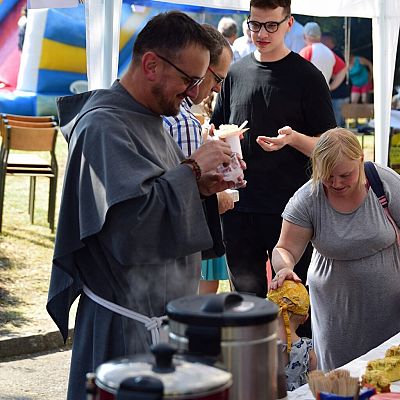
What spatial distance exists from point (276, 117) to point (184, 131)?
3.05 ft

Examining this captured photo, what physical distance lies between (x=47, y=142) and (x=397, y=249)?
5.29m

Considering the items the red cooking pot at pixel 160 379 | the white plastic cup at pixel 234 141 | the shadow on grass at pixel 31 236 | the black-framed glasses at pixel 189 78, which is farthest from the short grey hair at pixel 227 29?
the red cooking pot at pixel 160 379

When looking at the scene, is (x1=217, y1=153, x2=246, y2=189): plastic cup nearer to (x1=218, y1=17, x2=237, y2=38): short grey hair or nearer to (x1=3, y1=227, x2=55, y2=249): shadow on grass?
(x1=3, y1=227, x2=55, y2=249): shadow on grass

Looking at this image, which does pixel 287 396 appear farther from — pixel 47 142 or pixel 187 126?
pixel 47 142

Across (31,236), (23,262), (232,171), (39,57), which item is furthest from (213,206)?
(39,57)

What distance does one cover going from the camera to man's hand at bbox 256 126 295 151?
173 inches

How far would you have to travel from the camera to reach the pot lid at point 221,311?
1.74 metres

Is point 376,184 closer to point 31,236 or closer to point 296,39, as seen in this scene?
point 31,236

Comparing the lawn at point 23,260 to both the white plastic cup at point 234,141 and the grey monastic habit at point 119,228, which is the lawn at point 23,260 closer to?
the white plastic cup at point 234,141

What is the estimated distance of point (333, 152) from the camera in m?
3.57

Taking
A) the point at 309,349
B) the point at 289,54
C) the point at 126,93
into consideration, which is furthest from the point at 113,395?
the point at 289,54

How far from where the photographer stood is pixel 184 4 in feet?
17.2

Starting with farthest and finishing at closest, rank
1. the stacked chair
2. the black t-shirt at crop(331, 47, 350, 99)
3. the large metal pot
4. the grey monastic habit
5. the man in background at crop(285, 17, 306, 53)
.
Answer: the black t-shirt at crop(331, 47, 350, 99), the man in background at crop(285, 17, 306, 53), the stacked chair, the grey monastic habit, the large metal pot

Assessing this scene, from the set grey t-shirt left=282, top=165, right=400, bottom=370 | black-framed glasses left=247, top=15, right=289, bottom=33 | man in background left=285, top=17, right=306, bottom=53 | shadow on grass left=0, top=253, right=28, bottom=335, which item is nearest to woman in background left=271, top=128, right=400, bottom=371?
grey t-shirt left=282, top=165, right=400, bottom=370
